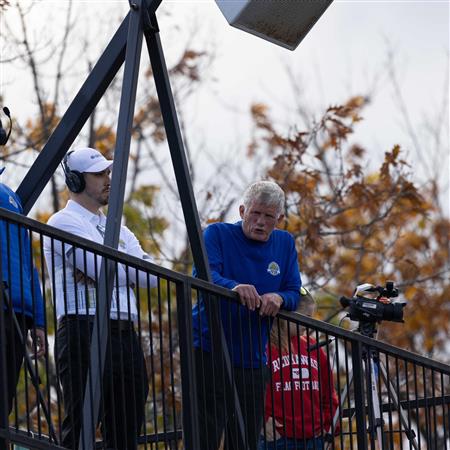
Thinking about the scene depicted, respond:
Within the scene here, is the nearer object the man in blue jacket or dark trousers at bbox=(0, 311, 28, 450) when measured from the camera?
dark trousers at bbox=(0, 311, 28, 450)

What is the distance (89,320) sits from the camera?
6812 millimetres

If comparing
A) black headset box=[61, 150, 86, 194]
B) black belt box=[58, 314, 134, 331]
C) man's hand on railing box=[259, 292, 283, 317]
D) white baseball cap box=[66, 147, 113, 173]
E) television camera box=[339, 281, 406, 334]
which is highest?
white baseball cap box=[66, 147, 113, 173]

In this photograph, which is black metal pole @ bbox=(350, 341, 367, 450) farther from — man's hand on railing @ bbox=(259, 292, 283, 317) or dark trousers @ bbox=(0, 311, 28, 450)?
dark trousers @ bbox=(0, 311, 28, 450)

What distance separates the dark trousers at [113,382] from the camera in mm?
6562

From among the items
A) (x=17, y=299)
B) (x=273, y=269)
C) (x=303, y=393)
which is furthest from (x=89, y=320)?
(x=303, y=393)

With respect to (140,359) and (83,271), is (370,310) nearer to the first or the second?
(140,359)

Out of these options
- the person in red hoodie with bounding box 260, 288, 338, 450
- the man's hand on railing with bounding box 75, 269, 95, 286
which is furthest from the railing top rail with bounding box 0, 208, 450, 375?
the man's hand on railing with bounding box 75, 269, 95, 286

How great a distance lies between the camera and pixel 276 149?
54.3 ft

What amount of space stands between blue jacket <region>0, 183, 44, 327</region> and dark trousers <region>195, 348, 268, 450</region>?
3.16ft

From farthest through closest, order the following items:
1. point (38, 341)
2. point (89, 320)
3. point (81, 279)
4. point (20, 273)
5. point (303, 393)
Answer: point (303, 393)
point (81, 279)
point (89, 320)
point (38, 341)
point (20, 273)

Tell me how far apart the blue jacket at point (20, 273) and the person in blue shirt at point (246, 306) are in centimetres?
87

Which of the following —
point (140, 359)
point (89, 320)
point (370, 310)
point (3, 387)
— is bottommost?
point (3, 387)

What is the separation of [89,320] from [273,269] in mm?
1325

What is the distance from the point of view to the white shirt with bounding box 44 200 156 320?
6633 millimetres
